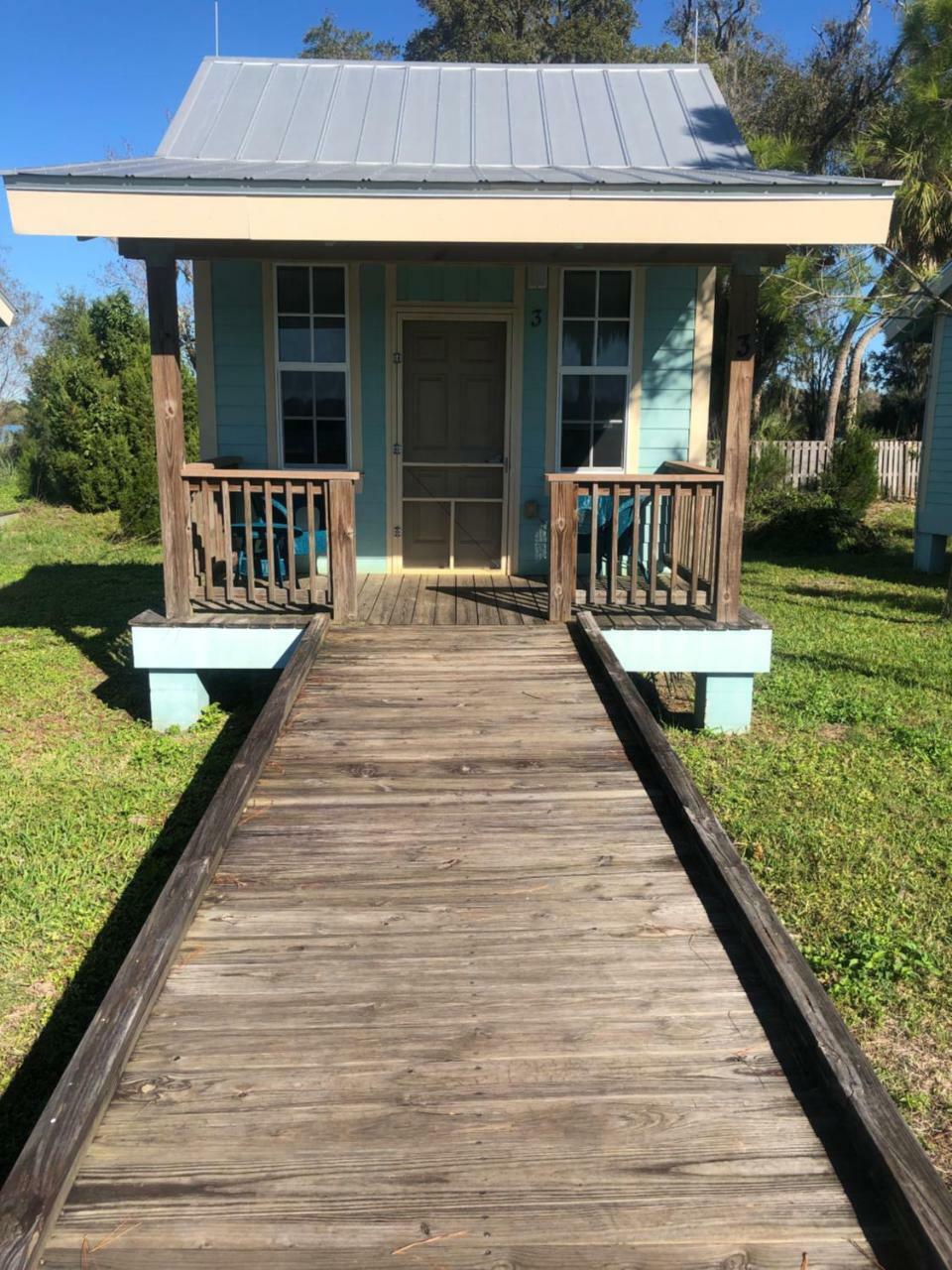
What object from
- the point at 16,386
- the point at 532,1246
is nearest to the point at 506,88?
the point at 532,1246

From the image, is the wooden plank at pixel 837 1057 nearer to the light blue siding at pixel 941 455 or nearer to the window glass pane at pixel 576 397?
the window glass pane at pixel 576 397

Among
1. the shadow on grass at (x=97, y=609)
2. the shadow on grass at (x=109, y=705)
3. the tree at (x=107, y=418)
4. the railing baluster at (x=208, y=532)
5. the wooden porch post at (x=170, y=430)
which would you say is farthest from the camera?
the tree at (x=107, y=418)

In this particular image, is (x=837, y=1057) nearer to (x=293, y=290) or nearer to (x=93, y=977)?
(x=93, y=977)

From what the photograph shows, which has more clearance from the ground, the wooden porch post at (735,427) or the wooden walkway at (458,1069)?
the wooden porch post at (735,427)

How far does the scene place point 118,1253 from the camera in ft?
6.99

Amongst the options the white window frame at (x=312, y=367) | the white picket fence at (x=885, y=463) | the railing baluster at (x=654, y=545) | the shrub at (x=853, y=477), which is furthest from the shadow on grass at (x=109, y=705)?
the white picket fence at (x=885, y=463)

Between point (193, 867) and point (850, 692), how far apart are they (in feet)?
18.4

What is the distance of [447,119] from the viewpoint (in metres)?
8.48

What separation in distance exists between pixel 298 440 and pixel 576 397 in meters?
2.28

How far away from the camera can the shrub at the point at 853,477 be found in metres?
15.2

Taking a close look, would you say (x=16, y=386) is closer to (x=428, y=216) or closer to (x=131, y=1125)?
(x=428, y=216)

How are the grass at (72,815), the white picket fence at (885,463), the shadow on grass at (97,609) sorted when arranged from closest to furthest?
the grass at (72,815) < the shadow on grass at (97,609) < the white picket fence at (885,463)

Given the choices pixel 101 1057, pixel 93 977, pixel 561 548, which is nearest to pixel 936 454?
pixel 561 548

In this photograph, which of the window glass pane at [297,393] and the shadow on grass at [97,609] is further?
the window glass pane at [297,393]
